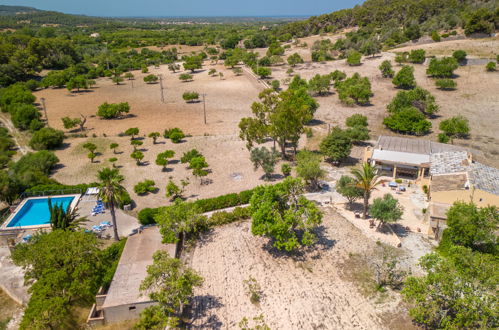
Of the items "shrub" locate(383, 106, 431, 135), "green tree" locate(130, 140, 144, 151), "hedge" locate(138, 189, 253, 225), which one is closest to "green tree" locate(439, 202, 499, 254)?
"hedge" locate(138, 189, 253, 225)

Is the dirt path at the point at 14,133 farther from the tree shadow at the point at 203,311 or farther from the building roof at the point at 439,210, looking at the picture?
the building roof at the point at 439,210

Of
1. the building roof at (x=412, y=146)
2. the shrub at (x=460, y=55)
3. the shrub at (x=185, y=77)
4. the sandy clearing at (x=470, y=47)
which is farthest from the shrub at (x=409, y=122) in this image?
the shrub at (x=185, y=77)

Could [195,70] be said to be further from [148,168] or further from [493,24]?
[493,24]

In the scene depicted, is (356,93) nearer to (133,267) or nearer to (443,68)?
(443,68)

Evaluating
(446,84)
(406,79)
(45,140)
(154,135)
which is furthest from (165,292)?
(446,84)

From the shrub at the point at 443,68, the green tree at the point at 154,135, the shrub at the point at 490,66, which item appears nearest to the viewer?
the green tree at the point at 154,135

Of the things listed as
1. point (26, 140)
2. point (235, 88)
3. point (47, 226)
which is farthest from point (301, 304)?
point (235, 88)

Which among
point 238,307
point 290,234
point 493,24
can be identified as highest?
point 493,24
